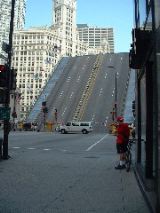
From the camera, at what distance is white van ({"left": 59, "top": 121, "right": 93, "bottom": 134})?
2417 inches

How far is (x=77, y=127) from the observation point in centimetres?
6297

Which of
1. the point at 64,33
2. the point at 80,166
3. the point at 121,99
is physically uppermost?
the point at 64,33

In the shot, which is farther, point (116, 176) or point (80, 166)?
point (80, 166)

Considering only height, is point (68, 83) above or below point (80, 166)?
above

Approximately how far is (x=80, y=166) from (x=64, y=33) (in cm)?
14310

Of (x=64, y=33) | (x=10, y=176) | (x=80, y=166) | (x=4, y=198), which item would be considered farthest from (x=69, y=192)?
(x=64, y=33)

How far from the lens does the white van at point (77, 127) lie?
6138 cm

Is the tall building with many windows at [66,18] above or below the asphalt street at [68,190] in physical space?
above

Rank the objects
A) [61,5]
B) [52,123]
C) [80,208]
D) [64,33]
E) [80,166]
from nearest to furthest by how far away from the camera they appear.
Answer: [80,208] → [80,166] → [52,123] → [64,33] → [61,5]

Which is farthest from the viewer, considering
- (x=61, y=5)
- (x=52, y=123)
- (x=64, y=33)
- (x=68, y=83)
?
(x=61, y=5)

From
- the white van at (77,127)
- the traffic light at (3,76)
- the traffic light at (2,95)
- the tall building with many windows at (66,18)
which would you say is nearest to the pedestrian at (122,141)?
the traffic light at (3,76)

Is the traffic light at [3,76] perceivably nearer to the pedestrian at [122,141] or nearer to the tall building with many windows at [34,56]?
the pedestrian at [122,141]

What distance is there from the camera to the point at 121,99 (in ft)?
228

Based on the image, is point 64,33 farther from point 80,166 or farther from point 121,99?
point 80,166
